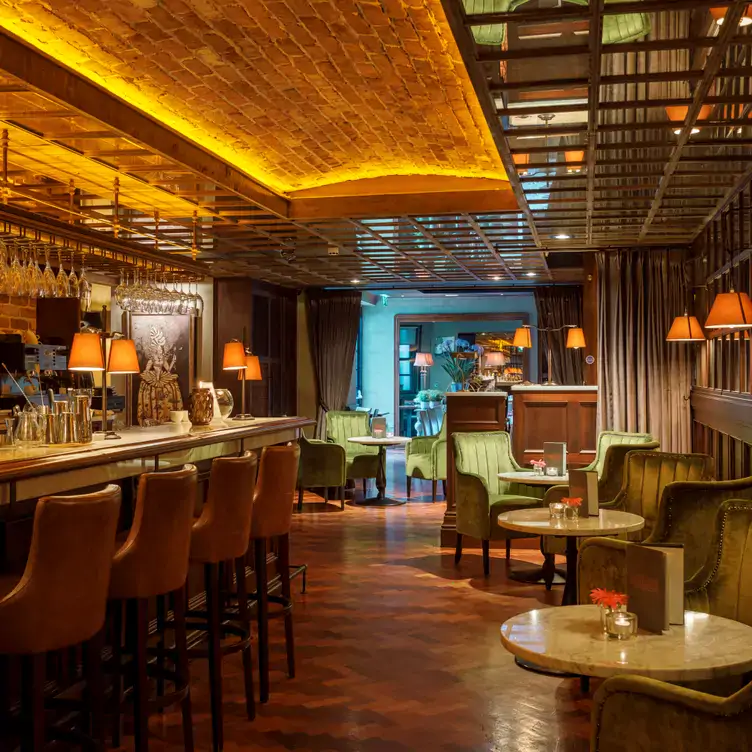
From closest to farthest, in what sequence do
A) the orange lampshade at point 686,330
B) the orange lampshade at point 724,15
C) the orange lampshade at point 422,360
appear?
the orange lampshade at point 724,15
the orange lampshade at point 686,330
the orange lampshade at point 422,360

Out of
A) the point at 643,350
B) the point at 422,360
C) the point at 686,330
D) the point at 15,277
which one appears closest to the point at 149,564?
the point at 15,277

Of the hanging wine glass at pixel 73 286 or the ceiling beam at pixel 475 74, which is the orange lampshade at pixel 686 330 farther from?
the hanging wine glass at pixel 73 286

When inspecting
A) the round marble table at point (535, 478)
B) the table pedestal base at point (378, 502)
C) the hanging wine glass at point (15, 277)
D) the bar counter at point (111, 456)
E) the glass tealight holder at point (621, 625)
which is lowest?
the table pedestal base at point (378, 502)

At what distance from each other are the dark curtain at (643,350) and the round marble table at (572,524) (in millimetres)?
3667

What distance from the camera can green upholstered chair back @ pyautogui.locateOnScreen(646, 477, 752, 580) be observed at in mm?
3867

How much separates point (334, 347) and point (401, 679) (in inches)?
382

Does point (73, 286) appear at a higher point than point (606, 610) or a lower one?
higher

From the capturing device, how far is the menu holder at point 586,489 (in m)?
4.96

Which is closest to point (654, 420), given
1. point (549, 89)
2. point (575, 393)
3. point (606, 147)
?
point (575, 393)

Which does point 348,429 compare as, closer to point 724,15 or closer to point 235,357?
point 235,357

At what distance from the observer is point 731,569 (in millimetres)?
3209

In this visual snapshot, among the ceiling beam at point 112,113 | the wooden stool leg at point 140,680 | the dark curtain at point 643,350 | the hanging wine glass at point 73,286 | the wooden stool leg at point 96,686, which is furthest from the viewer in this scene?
the dark curtain at point 643,350

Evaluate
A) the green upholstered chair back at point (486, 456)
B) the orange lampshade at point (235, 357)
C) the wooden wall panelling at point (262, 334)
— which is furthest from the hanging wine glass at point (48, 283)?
the wooden wall panelling at point (262, 334)

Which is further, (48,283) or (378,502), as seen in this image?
(378,502)
